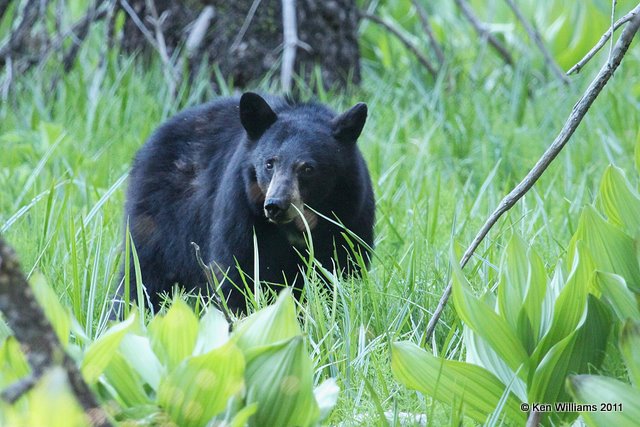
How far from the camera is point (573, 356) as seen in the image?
2303mm

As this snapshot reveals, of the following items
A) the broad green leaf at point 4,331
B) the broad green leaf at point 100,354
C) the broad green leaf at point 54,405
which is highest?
the broad green leaf at point 54,405

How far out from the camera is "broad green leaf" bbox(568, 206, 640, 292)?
2438mm

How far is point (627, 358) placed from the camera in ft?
6.81

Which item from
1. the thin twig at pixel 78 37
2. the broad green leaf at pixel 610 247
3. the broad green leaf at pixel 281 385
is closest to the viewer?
the broad green leaf at pixel 281 385

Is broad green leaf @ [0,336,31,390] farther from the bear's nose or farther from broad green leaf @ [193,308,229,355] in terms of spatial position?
the bear's nose

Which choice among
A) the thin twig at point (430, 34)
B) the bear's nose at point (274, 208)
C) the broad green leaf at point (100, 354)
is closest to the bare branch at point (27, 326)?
the broad green leaf at point (100, 354)

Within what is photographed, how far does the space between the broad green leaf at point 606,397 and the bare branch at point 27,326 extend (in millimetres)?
1017

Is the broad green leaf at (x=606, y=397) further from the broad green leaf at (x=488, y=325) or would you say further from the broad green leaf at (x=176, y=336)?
the broad green leaf at (x=176, y=336)

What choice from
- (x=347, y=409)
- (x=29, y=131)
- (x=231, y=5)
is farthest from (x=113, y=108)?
(x=347, y=409)

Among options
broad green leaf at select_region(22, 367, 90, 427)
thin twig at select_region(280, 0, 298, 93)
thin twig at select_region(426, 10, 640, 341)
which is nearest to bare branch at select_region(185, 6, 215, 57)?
thin twig at select_region(280, 0, 298, 93)

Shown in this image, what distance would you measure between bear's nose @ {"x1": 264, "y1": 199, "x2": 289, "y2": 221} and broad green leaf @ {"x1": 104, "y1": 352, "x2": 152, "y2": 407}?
1704mm

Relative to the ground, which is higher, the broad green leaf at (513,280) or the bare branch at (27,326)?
the bare branch at (27,326)

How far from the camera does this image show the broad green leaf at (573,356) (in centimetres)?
225

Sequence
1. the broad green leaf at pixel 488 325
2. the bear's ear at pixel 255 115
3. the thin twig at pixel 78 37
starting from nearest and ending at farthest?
the broad green leaf at pixel 488 325 < the bear's ear at pixel 255 115 < the thin twig at pixel 78 37
